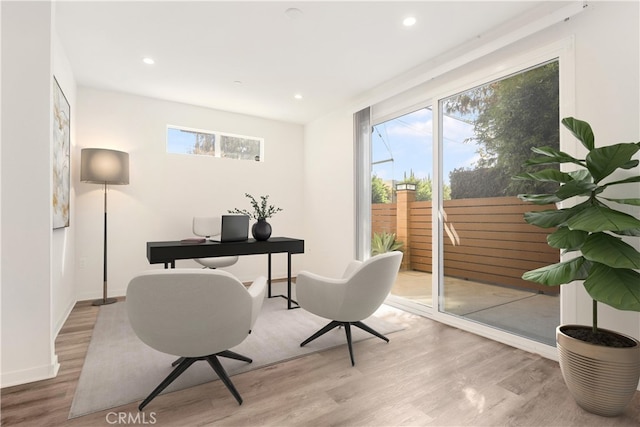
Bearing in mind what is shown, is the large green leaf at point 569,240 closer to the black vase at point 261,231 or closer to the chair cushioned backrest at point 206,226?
the black vase at point 261,231

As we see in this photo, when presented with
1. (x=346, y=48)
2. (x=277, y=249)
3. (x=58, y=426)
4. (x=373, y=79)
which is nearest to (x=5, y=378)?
(x=58, y=426)

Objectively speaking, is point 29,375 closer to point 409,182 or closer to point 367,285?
point 367,285

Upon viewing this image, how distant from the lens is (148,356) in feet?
7.95

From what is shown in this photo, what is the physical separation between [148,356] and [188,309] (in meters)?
Result: 1.17

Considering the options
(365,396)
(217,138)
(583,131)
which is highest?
(217,138)

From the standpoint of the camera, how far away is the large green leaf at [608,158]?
1726mm

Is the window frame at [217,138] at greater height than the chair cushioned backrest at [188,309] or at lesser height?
greater

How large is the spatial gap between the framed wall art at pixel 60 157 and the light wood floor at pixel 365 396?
124 centimetres

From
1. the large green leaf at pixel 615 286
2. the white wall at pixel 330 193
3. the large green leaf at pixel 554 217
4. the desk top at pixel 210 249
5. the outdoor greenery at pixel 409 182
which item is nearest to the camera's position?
the large green leaf at pixel 615 286

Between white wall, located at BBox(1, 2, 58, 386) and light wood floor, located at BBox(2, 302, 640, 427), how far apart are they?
0.76 feet

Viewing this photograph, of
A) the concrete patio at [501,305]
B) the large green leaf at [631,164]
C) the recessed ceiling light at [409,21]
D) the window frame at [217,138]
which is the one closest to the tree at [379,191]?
the concrete patio at [501,305]

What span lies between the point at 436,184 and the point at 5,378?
3.75 meters

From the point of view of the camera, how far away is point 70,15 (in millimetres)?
2609

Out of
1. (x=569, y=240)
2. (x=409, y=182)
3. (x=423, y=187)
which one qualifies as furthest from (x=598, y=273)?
(x=409, y=182)
